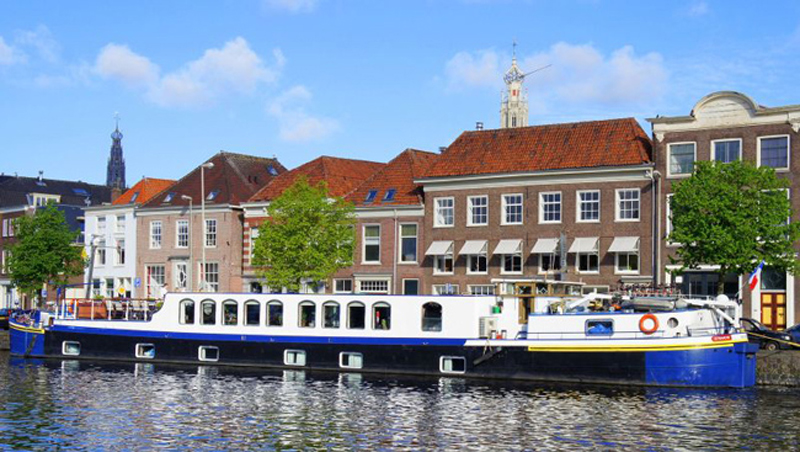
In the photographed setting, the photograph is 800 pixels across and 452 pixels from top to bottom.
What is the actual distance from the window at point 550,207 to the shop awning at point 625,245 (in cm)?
389

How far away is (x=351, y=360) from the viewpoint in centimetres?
4616

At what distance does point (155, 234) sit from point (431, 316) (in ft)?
129

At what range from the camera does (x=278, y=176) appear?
76062 mm

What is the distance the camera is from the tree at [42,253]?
246 feet

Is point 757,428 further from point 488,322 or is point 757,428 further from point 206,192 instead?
point 206,192

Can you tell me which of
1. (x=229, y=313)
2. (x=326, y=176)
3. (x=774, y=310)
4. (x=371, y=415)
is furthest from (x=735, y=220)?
(x=326, y=176)

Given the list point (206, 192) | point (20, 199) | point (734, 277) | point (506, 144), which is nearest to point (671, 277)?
point (734, 277)

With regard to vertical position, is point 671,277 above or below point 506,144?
below

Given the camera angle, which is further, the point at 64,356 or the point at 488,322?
the point at 64,356

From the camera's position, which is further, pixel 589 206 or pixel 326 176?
pixel 326 176

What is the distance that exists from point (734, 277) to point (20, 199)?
73.9 m

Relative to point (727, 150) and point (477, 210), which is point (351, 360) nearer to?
point (477, 210)

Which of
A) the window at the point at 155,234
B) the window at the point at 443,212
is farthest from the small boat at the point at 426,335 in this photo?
the window at the point at 155,234

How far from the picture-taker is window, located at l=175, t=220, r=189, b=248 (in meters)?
76.8
